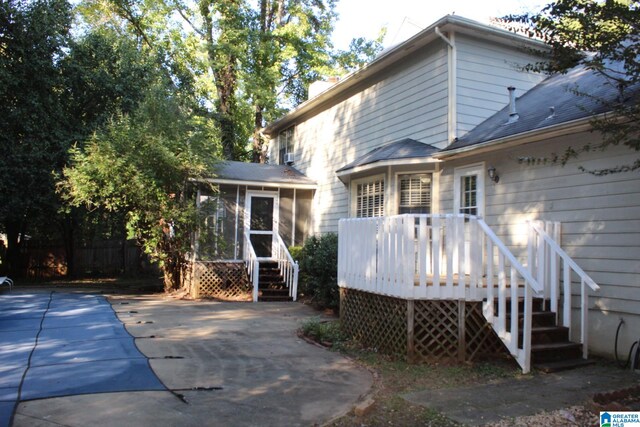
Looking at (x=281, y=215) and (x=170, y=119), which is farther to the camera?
(x=281, y=215)

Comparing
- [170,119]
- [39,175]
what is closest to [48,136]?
[39,175]

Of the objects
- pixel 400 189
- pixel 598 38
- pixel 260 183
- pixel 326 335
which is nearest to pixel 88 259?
pixel 260 183

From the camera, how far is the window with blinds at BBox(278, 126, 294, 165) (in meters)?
16.7

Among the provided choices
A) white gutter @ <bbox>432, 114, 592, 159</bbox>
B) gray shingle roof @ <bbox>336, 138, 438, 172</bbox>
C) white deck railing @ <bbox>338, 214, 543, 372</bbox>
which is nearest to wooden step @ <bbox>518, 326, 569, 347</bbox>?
white deck railing @ <bbox>338, 214, 543, 372</bbox>

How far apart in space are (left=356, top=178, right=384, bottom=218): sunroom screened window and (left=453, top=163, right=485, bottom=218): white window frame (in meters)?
1.82

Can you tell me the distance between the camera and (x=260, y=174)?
1424cm

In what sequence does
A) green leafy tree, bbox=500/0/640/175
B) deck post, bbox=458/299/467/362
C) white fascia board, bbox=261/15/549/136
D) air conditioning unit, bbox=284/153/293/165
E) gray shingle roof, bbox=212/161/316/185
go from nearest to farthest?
green leafy tree, bbox=500/0/640/175, deck post, bbox=458/299/467/362, white fascia board, bbox=261/15/549/136, gray shingle roof, bbox=212/161/316/185, air conditioning unit, bbox=284/153/293/165

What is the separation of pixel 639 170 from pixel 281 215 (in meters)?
9.75

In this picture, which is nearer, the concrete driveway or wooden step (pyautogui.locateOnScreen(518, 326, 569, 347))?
the concrete driveway

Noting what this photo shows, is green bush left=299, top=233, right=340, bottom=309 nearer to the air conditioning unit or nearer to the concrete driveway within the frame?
the concrete driveway

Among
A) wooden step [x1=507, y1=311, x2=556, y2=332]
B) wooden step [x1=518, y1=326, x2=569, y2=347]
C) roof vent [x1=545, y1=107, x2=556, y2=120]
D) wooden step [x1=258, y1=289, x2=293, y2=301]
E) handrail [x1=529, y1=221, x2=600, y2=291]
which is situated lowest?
wooden step [x1=258, y1=289, x2=293, y2=301]

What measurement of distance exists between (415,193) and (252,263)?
5.14 meters

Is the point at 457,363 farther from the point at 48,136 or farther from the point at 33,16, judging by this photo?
the point at 33,16

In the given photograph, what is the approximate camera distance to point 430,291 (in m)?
5.86
